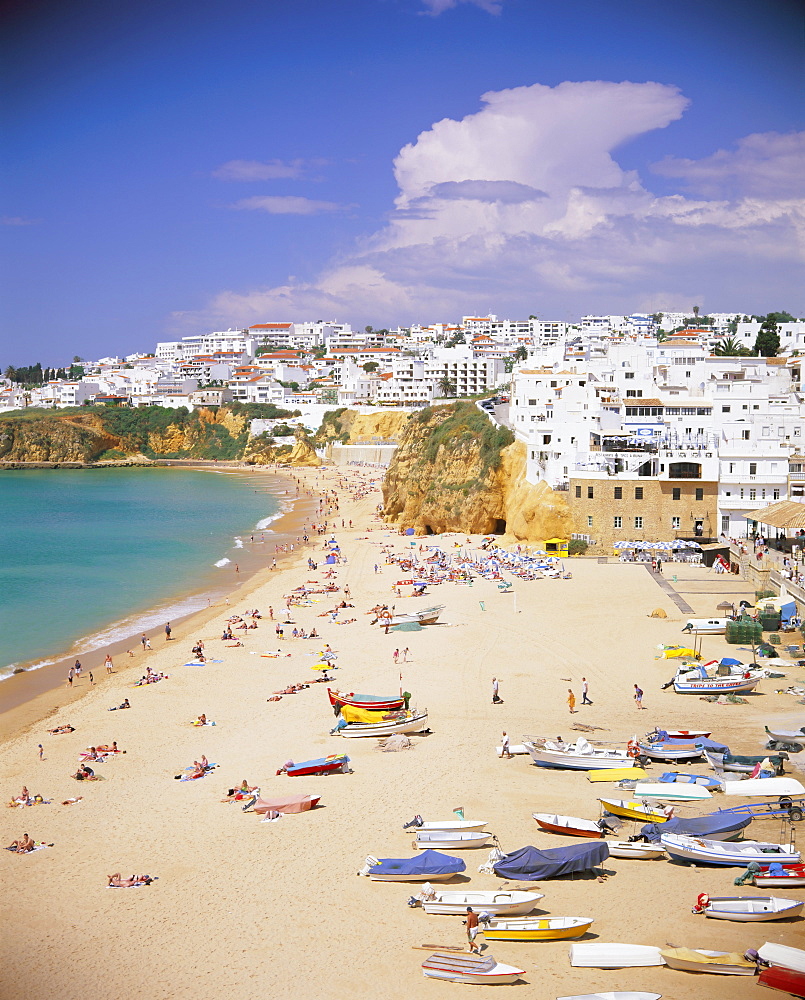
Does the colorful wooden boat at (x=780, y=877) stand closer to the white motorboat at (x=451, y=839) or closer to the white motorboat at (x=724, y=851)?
the white motorboat at (x=724, y=851)

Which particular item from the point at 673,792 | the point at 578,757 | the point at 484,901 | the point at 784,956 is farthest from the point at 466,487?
the point at 784,956

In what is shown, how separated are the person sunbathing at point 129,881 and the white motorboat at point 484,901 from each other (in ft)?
11.7

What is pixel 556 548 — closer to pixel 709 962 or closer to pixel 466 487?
pixel 466 487

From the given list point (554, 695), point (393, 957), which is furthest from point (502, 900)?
point (554, 695)

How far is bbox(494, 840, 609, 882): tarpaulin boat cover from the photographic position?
10148mm

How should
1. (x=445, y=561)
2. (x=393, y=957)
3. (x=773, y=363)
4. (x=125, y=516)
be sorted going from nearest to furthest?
(x=393, y=957), (x=445, y=561), (x=773, y=363), (x=125, y=516)

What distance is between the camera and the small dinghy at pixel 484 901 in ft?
30.9

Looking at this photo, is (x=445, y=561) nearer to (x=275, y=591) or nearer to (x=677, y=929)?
(x=275, y=591)

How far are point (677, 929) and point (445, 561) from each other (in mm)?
23071

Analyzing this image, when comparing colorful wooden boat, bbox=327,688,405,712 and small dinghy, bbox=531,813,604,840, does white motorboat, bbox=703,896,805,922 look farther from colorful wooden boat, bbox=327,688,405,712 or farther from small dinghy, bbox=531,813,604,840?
colorful wooden boat, bbox=327,688,405,712

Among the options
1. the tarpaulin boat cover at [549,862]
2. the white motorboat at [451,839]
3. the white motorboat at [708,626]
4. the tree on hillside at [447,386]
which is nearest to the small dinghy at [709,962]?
the tarpaulin boat cover at [549,862]

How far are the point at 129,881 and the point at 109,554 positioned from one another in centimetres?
2946

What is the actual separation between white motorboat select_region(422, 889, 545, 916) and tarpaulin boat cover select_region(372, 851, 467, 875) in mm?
442

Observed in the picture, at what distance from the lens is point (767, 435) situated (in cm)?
3080
